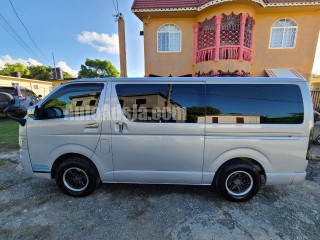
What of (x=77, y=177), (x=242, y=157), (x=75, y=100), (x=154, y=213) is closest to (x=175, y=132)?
(x=242, y=157)

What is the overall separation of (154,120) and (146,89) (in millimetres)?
528

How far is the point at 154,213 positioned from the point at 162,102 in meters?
1.73

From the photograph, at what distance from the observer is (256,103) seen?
2582mm

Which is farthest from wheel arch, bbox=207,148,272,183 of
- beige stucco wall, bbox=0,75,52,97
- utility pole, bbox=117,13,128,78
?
beige stucco wall, bbox=0,75,52,97

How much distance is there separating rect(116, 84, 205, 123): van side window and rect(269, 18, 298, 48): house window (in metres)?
9.35

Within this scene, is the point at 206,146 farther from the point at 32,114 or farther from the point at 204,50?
Answer: the point at 204,50

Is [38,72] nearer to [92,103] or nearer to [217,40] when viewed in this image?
[217,40]

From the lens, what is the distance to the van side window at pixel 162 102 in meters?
2.65

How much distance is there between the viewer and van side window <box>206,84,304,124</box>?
8.34 ft

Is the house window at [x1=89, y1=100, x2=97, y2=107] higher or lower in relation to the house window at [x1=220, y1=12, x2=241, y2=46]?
lower

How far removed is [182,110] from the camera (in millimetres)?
2658

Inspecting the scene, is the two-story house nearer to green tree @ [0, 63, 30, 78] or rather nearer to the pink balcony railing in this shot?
the pink balcony railing

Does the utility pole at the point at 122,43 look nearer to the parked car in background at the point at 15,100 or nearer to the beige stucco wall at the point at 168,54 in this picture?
the beige stucco wall at the point at 168,54

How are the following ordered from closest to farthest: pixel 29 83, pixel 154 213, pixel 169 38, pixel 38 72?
pixel 154 213 → pixel 169 38 → pixel 29 83 → pixel 38 72
